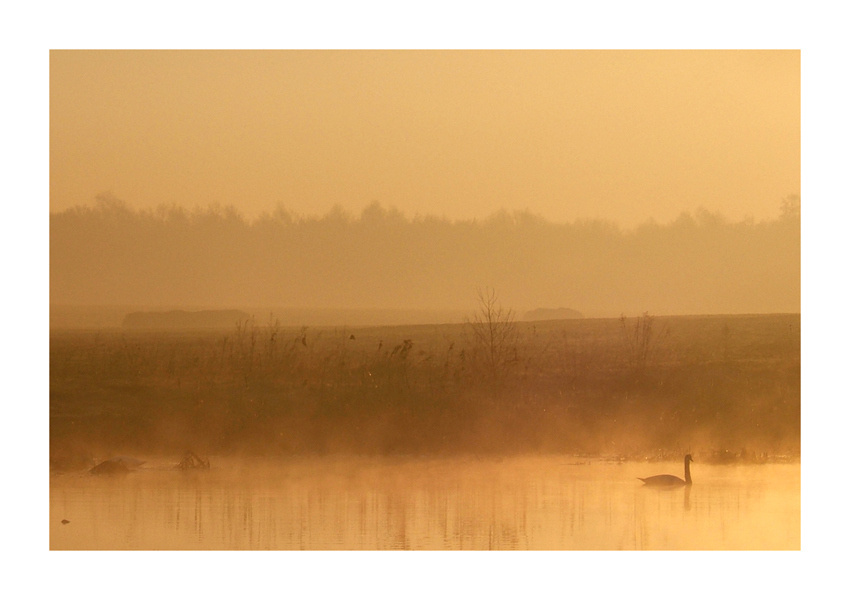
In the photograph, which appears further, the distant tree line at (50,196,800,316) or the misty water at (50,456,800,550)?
the distant tree line at (50,196,800,316)

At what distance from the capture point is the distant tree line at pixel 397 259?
6.29m

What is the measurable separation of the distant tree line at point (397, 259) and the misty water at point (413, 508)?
1221mm

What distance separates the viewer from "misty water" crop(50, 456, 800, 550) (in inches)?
239

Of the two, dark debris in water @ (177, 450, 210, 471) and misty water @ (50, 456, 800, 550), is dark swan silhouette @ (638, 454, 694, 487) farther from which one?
dark debris in water @ (177, 450, 210, 471)

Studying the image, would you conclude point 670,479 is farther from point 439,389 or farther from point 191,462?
point 191,462

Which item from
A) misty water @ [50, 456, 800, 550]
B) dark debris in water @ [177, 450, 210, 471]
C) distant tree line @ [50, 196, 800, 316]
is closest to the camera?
misty water @ [50, 456, 800, 550]

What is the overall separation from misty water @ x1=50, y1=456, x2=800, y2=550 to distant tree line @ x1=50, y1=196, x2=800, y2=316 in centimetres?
122

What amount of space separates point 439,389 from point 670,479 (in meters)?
1.83

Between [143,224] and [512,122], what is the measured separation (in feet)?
9.48

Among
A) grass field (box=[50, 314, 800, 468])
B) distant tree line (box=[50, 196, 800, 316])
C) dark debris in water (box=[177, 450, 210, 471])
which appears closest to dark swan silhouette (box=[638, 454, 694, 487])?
grass field (box=[50, 314, 800, 468])

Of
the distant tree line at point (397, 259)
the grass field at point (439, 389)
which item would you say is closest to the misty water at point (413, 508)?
→ the grass field at point (439, 389)

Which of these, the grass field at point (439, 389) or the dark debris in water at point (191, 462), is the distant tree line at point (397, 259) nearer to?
the grass field at point (439, 389)

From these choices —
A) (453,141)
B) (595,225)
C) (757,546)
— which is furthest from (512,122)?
(757,546)

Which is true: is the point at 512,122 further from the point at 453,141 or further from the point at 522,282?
the point at 522,282
